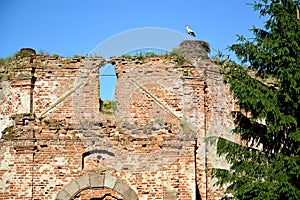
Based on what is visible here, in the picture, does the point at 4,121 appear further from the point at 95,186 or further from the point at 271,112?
the point at 271,112

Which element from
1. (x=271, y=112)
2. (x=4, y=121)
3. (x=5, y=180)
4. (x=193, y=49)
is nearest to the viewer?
(x=271, y=112)

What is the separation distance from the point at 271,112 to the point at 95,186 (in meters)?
4.21

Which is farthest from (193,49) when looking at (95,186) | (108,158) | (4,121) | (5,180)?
(5,180)

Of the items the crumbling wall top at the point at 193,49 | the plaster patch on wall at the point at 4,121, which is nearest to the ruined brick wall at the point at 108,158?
the crumbling wall top at the point at 193,49

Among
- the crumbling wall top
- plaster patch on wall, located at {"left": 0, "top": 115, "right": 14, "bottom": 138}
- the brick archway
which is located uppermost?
the crumbling wall top

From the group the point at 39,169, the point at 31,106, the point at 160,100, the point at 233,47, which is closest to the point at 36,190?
the point at 39,169

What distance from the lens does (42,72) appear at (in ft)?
53.2

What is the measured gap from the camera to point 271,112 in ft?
37.6

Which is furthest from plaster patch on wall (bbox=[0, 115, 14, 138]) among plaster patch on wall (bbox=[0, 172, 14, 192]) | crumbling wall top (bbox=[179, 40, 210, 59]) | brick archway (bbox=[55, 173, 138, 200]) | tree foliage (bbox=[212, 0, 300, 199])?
tree foliage (bbox=[212, 0, 300, 199])

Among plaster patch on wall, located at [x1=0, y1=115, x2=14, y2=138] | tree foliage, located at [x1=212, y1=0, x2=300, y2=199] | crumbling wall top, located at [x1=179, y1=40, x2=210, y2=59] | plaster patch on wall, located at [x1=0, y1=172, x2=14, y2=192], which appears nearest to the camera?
tree foliage, located at [x1=212, y1=0, x2=300, y2=199]

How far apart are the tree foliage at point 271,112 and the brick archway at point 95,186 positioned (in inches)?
91.6

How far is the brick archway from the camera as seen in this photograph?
13.2m

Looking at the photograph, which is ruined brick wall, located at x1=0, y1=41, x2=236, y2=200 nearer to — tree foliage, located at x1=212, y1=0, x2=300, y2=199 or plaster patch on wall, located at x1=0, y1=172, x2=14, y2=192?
plaster patch on wall, located at x1=0, y1=172, x2=14, y2=192

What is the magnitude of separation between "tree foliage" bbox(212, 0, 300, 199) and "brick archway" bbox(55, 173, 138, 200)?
7.64 feet
